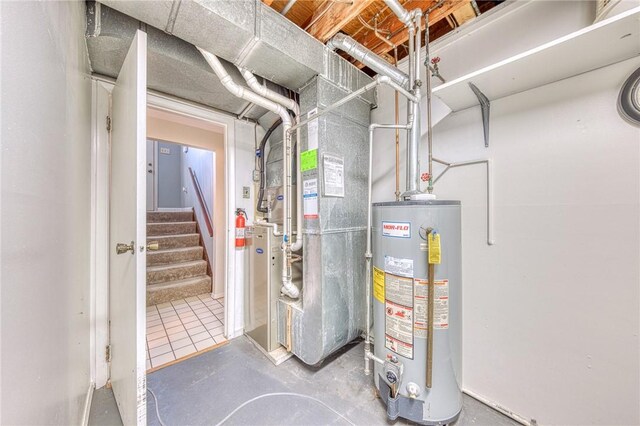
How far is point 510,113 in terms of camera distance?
4.54 feet

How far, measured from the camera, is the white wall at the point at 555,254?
1083mm

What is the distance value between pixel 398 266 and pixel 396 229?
209mm

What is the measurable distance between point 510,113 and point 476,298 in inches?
46.0

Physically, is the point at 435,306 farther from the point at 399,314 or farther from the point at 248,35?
the point at 248,35

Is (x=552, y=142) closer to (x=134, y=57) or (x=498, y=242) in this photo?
(x=498, y=242)

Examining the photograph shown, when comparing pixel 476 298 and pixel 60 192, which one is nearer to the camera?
pixel 60 192

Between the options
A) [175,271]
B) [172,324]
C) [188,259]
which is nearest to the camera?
[172,324]

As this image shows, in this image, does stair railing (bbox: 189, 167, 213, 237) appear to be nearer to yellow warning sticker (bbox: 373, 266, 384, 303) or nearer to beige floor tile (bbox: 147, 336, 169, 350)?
beige floor tile (bbox: 147, 336, 169, 350)

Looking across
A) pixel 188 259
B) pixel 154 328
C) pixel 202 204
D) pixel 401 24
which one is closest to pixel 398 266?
pixel 401 24

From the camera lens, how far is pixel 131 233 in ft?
3.73

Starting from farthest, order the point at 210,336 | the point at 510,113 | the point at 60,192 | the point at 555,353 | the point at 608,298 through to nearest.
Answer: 1. the point at 210,336
2. the point at 510,113
3. the point at 555,353
4. the point at 608,298
5. the point at 60,192

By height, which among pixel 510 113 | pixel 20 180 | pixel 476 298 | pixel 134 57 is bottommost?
pixel 476 298

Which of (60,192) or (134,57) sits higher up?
(134,57)

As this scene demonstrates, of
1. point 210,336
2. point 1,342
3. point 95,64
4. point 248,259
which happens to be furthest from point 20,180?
point 210,336
